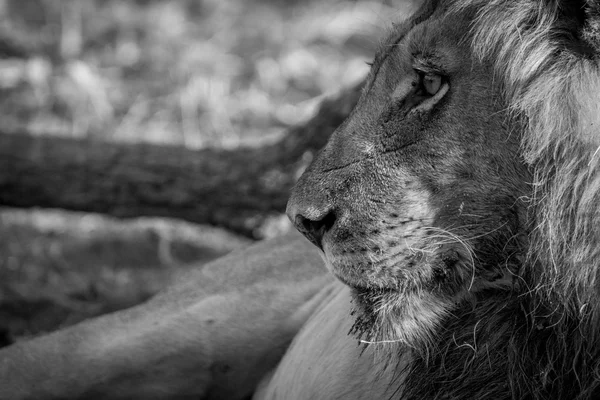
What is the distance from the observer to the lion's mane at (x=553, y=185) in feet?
6.57

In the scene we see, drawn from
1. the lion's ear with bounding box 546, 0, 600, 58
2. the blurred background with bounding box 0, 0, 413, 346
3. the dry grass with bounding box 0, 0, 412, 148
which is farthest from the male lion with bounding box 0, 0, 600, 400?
the dry grass with bounding box 0, 0, 412, 148

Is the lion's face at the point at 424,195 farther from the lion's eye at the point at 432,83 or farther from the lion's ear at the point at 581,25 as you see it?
the lion's ear at the point at 581,25

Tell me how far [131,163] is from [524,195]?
9.88 feet

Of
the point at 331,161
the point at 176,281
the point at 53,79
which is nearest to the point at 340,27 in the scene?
the point at 53,79

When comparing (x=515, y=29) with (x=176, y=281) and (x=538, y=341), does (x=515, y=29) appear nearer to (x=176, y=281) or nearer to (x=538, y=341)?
(x=538, y=341)

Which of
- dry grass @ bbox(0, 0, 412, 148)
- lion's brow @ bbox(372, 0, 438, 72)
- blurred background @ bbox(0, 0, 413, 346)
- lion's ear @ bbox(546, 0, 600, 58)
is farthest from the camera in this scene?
dry grass @ bbox(0, 0, 412, 148)

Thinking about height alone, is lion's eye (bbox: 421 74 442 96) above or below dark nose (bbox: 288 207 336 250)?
above

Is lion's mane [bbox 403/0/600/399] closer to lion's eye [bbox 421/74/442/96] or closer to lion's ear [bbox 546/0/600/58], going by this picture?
lion's ear [bbox 546/0/600/58]

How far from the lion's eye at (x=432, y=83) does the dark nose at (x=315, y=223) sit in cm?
39

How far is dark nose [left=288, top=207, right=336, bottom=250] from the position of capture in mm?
2205

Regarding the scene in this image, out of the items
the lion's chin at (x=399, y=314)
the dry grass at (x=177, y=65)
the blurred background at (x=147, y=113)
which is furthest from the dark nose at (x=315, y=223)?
the dry grass at (x=177, y=65)

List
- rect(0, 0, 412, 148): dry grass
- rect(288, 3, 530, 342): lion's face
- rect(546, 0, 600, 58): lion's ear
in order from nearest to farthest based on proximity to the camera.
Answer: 1. rect(546, 0, 600, 58): lion's ear
2. rect(288, 3, 530, 342): lion's face
3. rect(0, 0, 412, 148): dry grass

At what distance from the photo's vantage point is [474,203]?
6.86 ft

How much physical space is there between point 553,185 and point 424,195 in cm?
30
